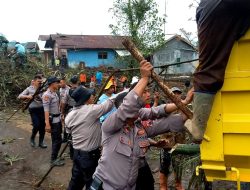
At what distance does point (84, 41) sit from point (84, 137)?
4158cm

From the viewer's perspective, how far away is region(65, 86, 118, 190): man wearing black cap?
5.36 meters

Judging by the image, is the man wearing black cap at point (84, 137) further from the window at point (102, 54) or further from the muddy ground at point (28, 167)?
the window at point (102, 54)

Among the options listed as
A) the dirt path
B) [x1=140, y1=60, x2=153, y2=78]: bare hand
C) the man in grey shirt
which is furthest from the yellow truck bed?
the dirt path

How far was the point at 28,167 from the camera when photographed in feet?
29.0

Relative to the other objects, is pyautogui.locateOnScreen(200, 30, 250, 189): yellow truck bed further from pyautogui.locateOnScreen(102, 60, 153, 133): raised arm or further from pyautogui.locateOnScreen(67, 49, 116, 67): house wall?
pyautogui.locateOnScreen(67, 49, 116, 67): house wall

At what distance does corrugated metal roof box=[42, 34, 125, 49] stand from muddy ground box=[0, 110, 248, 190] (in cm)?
3284

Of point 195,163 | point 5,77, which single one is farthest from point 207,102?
point 5,77

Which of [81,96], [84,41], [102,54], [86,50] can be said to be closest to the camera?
[81,96]

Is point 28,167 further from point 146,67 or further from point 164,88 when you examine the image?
point 164,88

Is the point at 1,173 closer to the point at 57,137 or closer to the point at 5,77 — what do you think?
the point at 57,137

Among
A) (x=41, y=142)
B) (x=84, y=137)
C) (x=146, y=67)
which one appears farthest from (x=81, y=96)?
(x=41, y=142)

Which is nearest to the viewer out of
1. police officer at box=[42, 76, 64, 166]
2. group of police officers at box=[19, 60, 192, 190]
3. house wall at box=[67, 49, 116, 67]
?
group of police officers at box=[19, 60, 192, 190]

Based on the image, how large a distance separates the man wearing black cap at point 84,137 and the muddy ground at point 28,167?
4.68ft

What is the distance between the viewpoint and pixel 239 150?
2.46 metres
